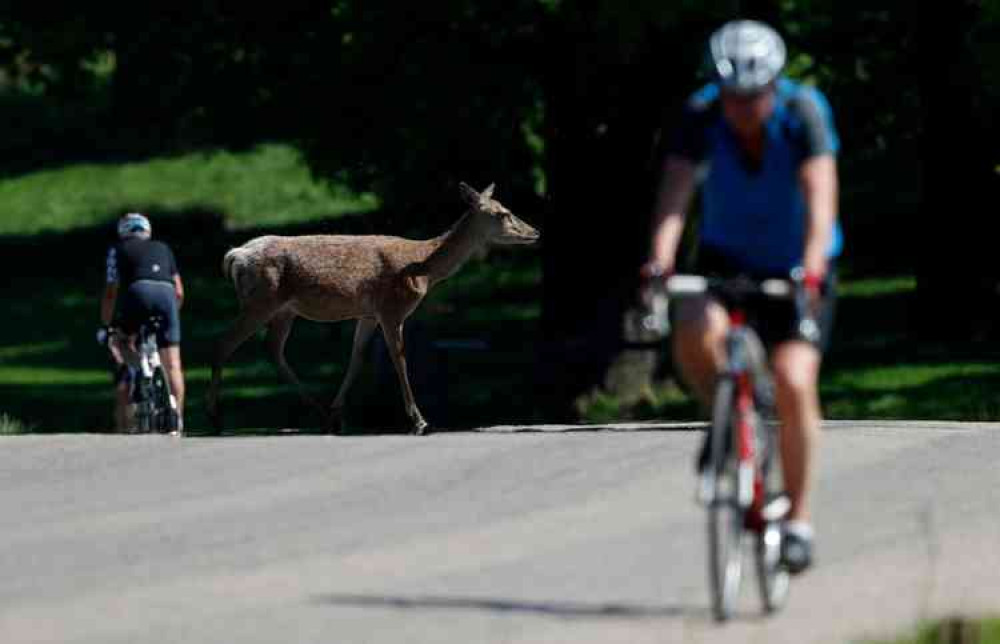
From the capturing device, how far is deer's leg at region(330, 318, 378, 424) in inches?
726

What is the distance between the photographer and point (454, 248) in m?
18.6

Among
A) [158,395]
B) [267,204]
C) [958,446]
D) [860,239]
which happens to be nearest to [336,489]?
[958,446]

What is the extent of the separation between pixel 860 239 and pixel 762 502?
34.5 metres

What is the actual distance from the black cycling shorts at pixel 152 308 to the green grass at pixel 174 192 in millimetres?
30479

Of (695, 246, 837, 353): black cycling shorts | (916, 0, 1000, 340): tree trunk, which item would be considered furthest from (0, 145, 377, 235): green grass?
(695, 246, 837, 353): black cycling shorts

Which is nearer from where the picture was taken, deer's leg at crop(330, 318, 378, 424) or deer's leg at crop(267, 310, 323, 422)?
deer's leg at crop(330, 318, 378, 424)

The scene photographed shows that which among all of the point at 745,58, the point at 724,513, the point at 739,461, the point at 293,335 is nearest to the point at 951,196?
the point at 293,335

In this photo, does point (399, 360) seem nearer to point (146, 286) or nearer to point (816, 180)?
point (146, 286)

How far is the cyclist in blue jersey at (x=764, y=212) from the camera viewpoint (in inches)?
362

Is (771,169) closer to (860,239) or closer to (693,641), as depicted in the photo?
(693,641)

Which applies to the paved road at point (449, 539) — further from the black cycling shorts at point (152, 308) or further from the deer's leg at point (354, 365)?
the black cycling shorts at point (152, 308)

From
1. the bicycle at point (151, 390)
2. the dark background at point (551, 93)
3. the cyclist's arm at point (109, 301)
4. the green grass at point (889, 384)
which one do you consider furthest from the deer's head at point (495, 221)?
the dark background at point (551, 93)

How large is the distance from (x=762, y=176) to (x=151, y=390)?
428 inches

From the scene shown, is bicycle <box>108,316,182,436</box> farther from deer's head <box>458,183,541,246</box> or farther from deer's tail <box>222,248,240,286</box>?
deer's head <box>458,183,541,246</box>
